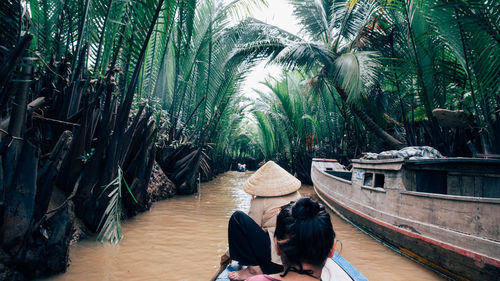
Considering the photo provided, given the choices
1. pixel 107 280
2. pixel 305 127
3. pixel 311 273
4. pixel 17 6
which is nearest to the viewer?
pixel 311 273

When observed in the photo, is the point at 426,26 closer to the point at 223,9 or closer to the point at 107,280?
the point at 223,9

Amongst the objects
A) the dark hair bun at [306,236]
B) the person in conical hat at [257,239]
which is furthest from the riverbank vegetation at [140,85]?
the dark hair bun at [306,236]

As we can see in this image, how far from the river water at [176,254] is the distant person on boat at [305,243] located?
6.77 ft

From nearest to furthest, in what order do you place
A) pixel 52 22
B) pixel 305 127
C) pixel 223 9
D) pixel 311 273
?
pixel 311 273
pixel 52 22
pixel 223 9
pixel 305 127

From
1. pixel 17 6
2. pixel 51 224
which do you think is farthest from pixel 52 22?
pixel 51 224

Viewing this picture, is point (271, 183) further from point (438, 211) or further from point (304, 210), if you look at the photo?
point (438, 211)

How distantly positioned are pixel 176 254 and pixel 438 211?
3.33 meters

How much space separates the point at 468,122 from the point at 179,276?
232 inches

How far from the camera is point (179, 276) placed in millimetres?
2744

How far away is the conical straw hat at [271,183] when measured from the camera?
2.19 metres

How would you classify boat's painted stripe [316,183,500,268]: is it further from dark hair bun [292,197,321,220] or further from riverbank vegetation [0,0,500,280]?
dark hair bun [292,197,321,220]

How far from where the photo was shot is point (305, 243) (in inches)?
39.9

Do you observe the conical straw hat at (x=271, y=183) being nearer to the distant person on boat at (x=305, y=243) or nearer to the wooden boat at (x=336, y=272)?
the wooden boat at (x=336, y=272)

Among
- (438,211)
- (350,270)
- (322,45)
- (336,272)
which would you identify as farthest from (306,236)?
(322,45)
